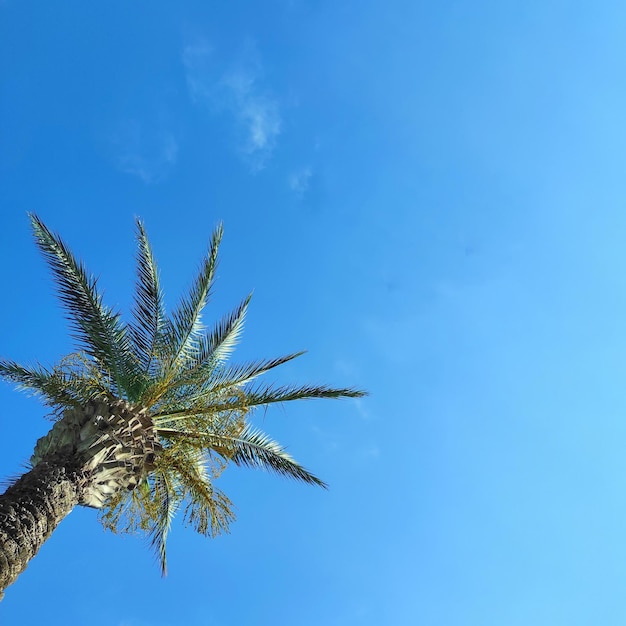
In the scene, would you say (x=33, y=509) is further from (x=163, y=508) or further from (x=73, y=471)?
(x=163, y=508)

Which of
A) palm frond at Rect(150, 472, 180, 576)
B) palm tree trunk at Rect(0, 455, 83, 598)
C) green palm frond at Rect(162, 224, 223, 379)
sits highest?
green palm frond at Rect(162, 224, 223, 379)

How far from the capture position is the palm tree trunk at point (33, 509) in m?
5.43

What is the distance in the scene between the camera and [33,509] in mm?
5949

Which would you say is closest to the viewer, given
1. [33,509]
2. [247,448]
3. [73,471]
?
[33,509]

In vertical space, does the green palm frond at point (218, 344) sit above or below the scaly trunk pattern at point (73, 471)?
above

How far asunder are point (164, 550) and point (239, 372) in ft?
12.1

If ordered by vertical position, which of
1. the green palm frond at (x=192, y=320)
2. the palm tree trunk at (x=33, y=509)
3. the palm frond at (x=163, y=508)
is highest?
the green palm frond at (x=192, y=320)

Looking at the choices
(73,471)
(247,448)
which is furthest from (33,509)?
(247,448)

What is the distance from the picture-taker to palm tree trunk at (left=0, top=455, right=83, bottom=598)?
5426 mm

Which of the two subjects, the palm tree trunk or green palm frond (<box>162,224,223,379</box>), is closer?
the palm tree trunk

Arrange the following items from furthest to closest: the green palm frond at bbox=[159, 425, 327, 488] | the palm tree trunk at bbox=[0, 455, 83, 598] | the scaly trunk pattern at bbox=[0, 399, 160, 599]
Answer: the green palm frond at bbox=[159, 425, 327, 488] → the scaly trunk pattern at bbox=[0, 399, 160, 599] → the palm tree trunk at bbox=[0, 455, 83, 598]

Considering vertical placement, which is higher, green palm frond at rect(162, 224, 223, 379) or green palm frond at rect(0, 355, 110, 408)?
green palm frond at rect(162, 224, 223, 379)

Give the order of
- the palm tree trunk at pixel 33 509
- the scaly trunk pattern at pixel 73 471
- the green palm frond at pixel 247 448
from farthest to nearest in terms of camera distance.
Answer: the green palm frond at pixel 247 448
the scaly trunk pattern at pixel 73 471
the palm tree trunk at pixel 33 509

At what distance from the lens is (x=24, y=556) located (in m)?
5.60
